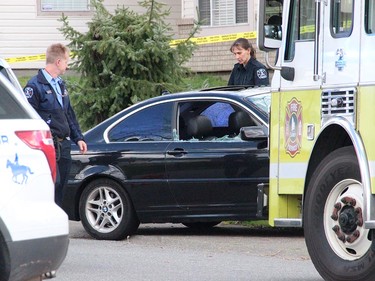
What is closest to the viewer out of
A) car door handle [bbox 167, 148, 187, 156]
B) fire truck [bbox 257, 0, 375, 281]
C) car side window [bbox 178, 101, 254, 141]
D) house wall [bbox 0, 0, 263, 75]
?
fire truck [bbox 257, 0, 375, 281]

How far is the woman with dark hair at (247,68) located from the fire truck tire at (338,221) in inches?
210

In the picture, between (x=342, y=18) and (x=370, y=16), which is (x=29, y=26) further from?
(x=370, y=16)

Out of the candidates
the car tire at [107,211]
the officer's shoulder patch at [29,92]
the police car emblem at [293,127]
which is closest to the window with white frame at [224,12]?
the car tire at [107,211]

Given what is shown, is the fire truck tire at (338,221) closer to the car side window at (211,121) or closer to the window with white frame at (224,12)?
the car side window at (211,121)

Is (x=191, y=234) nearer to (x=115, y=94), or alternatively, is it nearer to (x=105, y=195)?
(x=105, y=195)

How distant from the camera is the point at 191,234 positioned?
13.4 metres

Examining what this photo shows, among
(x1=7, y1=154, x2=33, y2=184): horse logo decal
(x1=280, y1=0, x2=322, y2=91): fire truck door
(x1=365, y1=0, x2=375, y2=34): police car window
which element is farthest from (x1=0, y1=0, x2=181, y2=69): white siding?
(x1=7, y1=154, x2=33, y2=184): horse logo decal

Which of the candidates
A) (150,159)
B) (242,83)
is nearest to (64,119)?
(150,159)

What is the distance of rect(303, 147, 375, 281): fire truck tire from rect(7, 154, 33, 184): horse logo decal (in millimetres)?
2578

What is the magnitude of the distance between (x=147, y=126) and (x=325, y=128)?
4.59 metres

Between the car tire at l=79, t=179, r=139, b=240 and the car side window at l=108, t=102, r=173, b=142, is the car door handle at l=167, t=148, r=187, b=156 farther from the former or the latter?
the car tire at l=79, t=179, r=139, b=240

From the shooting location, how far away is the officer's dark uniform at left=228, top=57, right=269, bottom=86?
14266 millimetres

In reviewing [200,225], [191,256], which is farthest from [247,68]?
[191,256]

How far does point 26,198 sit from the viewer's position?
693 centimetres
